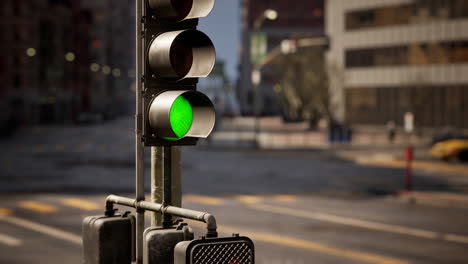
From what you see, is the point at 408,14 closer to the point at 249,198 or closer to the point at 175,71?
the point at 249,198

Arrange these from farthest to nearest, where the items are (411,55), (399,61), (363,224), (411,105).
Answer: (399,61), (411,55), (411,105), (363,224)

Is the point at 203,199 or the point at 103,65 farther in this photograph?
the point at 103,65

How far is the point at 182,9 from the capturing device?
5129mm

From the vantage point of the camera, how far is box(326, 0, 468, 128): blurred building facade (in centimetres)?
8025

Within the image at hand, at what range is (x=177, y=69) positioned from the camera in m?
5.01

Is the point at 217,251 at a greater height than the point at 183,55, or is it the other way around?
the point at 183,55

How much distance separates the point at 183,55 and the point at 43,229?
14367mm

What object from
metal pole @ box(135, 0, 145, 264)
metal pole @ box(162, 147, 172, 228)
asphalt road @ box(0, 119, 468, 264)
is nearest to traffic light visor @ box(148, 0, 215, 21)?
→ metal pole @ box(135, 0, 145, 264)

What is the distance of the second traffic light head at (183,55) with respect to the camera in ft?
16.2

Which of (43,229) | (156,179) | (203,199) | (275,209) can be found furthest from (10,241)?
(156,179)

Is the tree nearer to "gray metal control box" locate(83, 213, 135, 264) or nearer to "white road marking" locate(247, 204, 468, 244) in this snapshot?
"white road marking" locate(247, 204, 468, 244)

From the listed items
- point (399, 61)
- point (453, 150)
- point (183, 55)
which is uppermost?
point (399, 61)

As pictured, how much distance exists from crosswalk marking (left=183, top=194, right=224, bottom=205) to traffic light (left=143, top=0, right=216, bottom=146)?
18.7m

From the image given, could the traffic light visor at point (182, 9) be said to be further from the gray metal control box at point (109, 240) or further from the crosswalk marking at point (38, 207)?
the crosswalk marking at point (38, 207)
